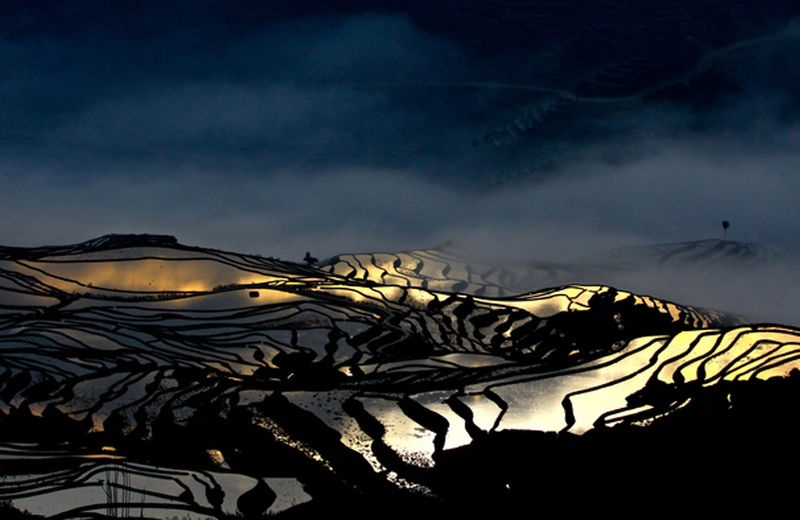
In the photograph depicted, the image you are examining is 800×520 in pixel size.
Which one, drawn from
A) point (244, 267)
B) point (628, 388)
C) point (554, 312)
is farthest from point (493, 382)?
point (244, 267)

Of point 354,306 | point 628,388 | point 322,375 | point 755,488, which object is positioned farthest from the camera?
point 354,306

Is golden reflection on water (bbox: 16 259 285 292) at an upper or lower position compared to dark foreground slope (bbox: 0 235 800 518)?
upper

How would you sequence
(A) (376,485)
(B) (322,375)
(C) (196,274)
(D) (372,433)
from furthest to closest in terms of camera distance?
1. (C) (196,274)
2. (B) (322,375)
3. (D) (372,433)
4. (A) (376,485)

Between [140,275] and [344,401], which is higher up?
[140,275]

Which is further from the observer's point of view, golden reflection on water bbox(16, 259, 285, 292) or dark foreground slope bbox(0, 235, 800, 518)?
golden reflection on water bbox(16, 259, 285, 292)

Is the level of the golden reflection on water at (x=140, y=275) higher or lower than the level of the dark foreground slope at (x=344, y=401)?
higher

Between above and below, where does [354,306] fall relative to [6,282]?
below

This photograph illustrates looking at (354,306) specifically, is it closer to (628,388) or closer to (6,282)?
(628,388)

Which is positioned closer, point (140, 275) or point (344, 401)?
point (344, 401)
